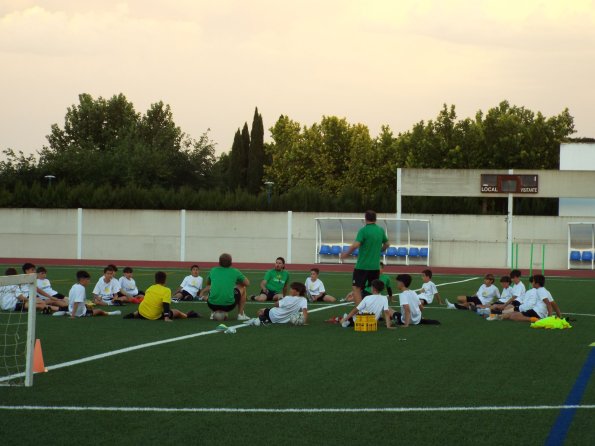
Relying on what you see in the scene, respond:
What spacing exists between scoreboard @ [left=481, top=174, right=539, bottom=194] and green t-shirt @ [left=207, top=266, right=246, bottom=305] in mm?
29597

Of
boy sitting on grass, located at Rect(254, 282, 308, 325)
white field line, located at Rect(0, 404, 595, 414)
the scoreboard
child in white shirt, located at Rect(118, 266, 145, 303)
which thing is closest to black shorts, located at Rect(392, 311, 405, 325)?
boy sitting on grass, located at Rect(254, 282, 308, 325)

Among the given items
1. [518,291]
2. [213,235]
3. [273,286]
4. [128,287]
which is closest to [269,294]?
[273,286]

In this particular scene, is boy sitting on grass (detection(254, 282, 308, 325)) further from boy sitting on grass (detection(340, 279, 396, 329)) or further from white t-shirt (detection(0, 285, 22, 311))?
white t-shirt (detection(0, 285, 22, 311))

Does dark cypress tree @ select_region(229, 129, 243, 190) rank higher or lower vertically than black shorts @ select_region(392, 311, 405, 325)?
higher

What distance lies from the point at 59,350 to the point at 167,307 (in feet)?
16.9

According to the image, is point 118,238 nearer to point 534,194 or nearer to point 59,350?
point 534,194

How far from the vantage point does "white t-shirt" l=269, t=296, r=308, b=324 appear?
18.7 metres

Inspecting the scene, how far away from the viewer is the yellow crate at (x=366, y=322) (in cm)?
1766

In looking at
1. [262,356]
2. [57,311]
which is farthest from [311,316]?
[262,356]

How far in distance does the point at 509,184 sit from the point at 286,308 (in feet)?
99.1

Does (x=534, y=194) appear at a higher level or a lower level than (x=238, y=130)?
lower

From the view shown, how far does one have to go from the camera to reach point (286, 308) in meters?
18.8

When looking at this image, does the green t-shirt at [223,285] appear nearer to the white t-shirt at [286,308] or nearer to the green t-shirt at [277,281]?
the white t-shirt at [286,308]

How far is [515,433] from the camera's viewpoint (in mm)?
8695
